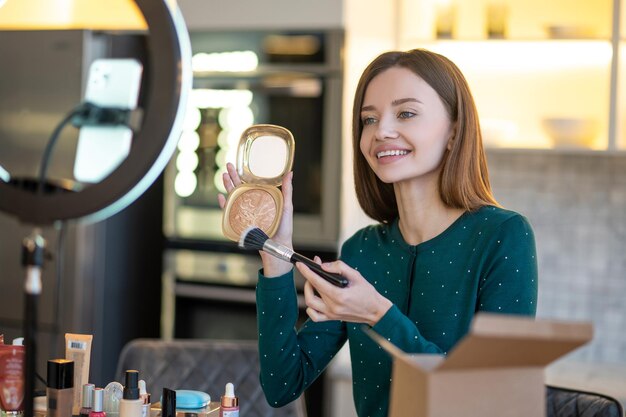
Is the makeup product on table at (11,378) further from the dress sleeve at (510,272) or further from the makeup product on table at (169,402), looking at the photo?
the dress sleeve at (510,272)

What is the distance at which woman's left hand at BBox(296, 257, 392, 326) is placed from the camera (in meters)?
1.25

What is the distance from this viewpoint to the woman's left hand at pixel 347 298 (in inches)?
49.4

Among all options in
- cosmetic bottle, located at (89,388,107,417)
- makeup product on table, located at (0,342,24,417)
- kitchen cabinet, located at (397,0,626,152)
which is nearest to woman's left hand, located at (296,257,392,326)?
cosmetic bottle, located at (89,388,107,417)

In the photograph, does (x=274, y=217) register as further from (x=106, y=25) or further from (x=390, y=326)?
(x=106, y=25)

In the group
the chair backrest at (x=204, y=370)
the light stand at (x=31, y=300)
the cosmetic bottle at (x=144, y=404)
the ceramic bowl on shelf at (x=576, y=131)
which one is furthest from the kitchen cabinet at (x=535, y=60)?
the light stand at (x=31, y=300)

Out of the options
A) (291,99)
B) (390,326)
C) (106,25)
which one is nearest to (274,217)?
(390,326)

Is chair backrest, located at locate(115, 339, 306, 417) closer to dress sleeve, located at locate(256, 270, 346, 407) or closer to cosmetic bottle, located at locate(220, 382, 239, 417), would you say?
dress sleeve, located at locate(256, 270, 346, 407)

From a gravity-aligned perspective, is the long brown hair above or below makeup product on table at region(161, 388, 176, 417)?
above

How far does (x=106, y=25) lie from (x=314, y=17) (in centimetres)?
83

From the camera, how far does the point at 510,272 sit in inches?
57.8

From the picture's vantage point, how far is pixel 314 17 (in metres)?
2.95

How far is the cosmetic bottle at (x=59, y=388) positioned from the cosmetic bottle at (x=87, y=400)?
2 centimetres

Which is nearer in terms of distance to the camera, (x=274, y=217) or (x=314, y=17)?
(x=274, y=217)

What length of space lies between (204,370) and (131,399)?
0.81 metres
